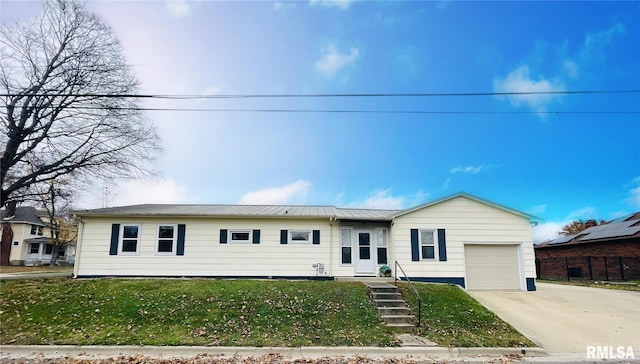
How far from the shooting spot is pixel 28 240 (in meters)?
36.6

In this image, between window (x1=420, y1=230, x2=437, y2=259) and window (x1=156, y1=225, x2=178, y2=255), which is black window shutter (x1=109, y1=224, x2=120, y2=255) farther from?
window (x1=420, y1=230, x2=437, y2=259)

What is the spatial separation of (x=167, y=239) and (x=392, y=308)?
9976mm

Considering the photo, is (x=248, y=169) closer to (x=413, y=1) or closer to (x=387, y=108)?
(x=387, y=108)

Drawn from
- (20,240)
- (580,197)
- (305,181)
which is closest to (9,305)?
(305,181)

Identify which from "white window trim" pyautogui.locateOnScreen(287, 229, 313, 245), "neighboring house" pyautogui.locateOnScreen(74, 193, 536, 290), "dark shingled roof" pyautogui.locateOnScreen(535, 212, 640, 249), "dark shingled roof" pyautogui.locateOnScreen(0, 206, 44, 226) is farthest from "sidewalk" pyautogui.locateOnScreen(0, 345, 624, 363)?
"dark shingled roof" pyautogui.locateOnScreen(0, 206, 44, 226)

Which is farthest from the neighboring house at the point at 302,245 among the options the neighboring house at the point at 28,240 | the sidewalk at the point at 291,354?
the neighboring house at the point at 28,240

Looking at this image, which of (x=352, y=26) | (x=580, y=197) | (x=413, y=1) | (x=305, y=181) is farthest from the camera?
(x=305, y=181)

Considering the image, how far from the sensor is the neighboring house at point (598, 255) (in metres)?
20.9

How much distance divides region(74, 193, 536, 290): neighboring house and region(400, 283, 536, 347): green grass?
2814 millimetres

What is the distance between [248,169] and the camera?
62.8ft

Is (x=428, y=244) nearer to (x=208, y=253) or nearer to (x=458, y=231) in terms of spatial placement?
(x=458, y=231)

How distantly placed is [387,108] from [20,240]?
141ft

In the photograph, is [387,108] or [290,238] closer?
[387,108]

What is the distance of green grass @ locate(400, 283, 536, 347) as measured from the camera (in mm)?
8352
